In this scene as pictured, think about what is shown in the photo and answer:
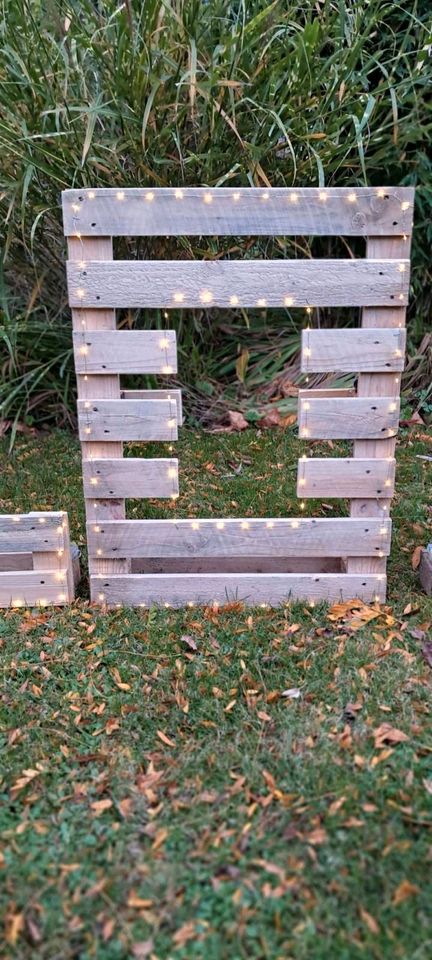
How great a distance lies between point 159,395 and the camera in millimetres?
2453

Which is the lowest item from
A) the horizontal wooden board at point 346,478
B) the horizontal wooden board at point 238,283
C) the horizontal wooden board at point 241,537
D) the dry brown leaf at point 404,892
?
the dry brown leaf at point 404,892

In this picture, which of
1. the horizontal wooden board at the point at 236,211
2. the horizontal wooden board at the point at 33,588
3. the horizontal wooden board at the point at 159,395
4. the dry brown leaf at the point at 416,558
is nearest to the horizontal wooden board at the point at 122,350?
the horizontal wooden board at the point at 159,395

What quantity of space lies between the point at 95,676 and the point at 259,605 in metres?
0.67

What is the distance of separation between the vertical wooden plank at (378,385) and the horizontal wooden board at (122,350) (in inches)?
25.9

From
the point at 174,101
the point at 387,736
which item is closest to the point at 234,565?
the point at 387,736

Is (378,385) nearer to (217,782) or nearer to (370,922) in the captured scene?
(217,782)

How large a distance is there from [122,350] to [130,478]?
440mm

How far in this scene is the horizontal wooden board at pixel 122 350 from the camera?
2.28 m

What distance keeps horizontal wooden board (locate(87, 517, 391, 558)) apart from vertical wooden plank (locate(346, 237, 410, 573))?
0.16ft

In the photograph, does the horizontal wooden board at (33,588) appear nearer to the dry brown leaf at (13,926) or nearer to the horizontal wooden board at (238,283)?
the horizontal wooden board at (238,283)

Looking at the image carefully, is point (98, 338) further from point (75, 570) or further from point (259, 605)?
point (259, 605)

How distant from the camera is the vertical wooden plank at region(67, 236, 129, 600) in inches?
87.4

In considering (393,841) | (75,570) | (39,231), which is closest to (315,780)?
(393,841)

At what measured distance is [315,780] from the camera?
5.70 ft
